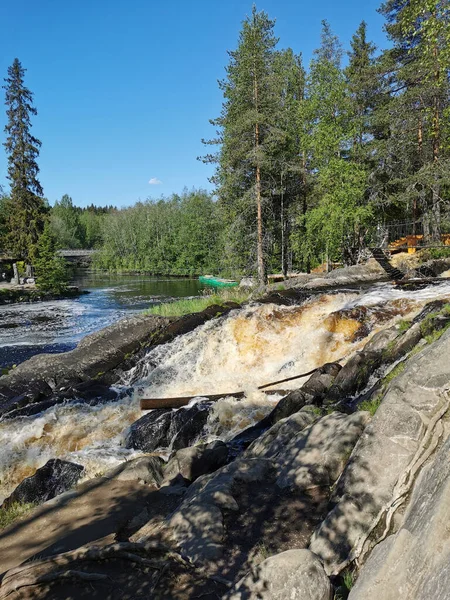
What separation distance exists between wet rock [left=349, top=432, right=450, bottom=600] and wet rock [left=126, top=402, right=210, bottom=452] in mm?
6059

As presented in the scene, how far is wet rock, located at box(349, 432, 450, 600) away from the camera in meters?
2.53

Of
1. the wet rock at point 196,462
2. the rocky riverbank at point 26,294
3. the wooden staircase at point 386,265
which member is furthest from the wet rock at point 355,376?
the rocky riverbank at point 26,294

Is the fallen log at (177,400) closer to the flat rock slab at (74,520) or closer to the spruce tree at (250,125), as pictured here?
the flat rock slab at (74,520)

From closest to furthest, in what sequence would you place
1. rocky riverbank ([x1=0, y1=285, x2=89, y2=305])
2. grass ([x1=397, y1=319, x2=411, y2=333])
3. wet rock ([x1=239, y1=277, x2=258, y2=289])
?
grass ([x1=397, y1=319, x2=411, y2=333]), wet rock ([x1=239, y1=277, x2=258, y2=289]), rocky riverbank ([x1=0, y1=285, x2=89, y2=305])

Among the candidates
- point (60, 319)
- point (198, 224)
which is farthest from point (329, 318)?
point (198, 224)

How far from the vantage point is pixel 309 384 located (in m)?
8.84

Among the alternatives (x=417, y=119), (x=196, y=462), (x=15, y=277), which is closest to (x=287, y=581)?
(x=196, y=462)

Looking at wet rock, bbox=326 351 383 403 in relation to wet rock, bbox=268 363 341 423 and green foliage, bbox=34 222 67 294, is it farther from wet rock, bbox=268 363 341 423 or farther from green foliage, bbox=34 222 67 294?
green foliage, bbox=34 222 67 294

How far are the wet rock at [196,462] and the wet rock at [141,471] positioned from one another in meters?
0.18

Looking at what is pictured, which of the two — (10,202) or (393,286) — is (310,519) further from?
(10,202)

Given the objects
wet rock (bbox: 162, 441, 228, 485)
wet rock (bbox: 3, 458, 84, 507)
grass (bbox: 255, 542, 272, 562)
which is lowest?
wet rock (bbox: 3, 458, 84, 507)

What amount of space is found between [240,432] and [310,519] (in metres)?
4.37

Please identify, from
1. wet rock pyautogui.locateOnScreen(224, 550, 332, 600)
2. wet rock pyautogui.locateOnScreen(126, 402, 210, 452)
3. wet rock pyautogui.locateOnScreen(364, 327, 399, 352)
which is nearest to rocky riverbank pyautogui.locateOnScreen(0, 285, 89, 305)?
wet rock pyautogui.locateOnScreen(126, 402, 210, 452)

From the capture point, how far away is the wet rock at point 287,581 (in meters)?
3.18
